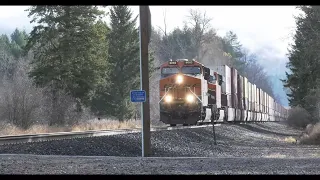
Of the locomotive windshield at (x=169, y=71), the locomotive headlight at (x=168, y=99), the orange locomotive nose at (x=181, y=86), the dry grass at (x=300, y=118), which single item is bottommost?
the dry grass at (x=300, y=118)

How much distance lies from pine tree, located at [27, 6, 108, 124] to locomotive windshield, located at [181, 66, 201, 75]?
12.1 meters

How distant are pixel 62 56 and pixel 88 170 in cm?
2787

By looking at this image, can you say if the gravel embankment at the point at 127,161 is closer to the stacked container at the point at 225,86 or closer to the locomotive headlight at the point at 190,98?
the locomotive headlight at the point at 190,98

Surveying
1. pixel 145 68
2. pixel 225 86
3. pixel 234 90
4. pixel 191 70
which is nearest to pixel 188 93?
pixel 191 70

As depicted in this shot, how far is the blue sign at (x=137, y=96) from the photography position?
556 inches

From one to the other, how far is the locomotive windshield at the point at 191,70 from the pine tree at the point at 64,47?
12.1 metres

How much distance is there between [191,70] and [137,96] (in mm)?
13932

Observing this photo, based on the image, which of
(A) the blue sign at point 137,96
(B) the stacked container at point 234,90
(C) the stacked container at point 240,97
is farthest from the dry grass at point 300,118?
(A) the blue sign at point 137,96

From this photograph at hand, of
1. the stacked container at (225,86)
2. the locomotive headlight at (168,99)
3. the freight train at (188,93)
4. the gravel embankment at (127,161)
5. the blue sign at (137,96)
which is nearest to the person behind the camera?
the gravel embankment at (127,161)

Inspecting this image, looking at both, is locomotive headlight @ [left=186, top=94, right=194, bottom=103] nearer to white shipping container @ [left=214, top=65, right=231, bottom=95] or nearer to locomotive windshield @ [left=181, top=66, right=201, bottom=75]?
locomotive windshield @ [left=181, top=66, right=201, bottom=75]

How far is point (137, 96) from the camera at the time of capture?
14164 millimetres

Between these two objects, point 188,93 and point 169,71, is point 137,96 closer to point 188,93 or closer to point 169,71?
point 188,93
